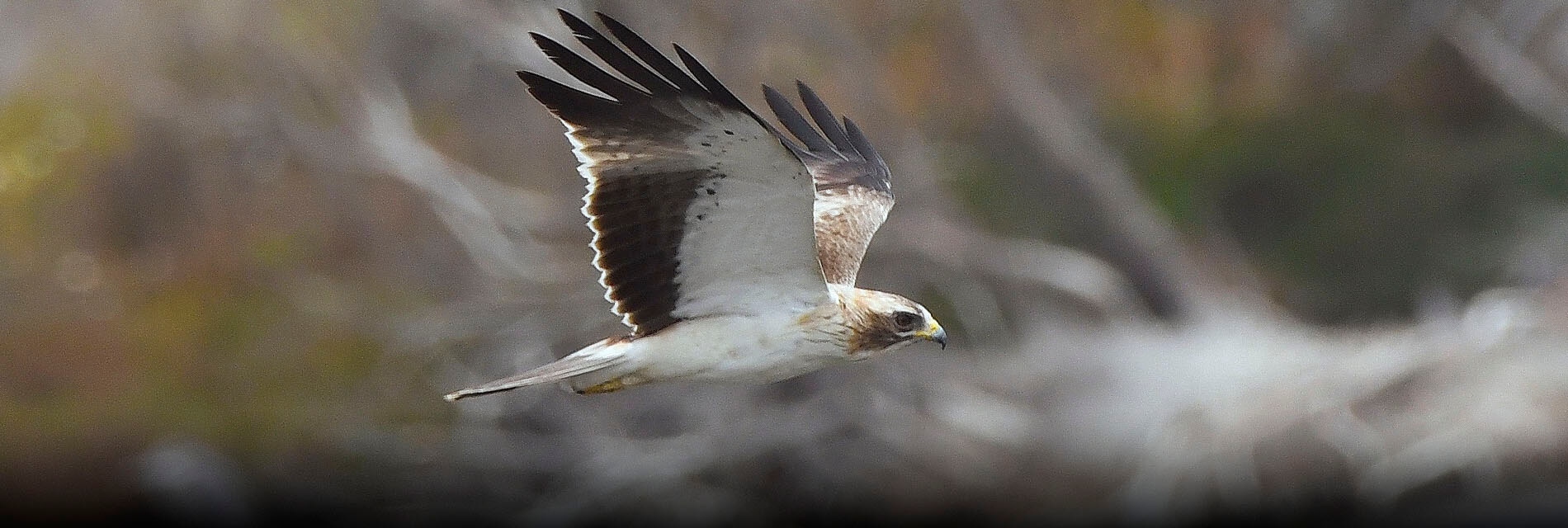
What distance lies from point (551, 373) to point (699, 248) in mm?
429

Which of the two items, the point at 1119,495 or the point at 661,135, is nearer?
the point at 661,135

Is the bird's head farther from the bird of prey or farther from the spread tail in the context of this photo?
the spread tail

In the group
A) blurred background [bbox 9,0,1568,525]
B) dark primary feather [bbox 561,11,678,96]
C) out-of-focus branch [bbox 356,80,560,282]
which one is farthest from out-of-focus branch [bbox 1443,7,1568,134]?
dark primary feather [bbox 561,11,678,96]

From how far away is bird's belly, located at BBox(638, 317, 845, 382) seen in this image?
3.69m

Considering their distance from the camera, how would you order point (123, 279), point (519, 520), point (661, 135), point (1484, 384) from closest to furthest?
1. point (661, 135)
2. point (1484, 384)
3. point (519, 520)
4. point (123, 279)

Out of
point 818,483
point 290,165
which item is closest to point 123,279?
point 290,165

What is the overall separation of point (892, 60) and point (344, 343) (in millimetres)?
4309

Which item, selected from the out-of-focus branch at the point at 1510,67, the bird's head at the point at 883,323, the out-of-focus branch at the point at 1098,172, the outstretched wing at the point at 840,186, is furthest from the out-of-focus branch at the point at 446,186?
the bird's head at the point at 883,323

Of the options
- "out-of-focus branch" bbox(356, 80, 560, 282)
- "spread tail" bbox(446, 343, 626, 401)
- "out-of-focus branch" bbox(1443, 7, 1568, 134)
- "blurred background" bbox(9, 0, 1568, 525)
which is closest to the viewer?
"spread tail" bbox(446, 343, 626, 401)

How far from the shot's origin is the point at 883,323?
3715mm

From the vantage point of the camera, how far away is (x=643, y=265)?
3.70 m

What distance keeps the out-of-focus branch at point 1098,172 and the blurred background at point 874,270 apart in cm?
3

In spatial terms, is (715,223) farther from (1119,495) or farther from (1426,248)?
(1426,248)

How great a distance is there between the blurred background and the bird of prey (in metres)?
5.90
